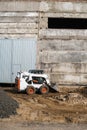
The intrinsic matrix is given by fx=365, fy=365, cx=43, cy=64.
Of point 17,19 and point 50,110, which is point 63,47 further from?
point 50,110

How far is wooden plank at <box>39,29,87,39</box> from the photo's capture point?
28.9m

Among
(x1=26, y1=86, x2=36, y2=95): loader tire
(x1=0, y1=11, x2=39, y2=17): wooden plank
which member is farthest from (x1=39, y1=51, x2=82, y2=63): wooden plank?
(x1=26, y1=86, x2=36, y2=95): loader tire

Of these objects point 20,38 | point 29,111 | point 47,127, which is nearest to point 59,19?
point 20,38

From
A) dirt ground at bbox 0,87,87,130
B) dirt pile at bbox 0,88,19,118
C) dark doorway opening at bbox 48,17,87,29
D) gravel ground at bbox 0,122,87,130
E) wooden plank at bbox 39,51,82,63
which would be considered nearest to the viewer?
gravel ground at bbox 0,122,87,130

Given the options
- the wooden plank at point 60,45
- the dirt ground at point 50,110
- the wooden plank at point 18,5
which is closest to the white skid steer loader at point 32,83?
the dirt ground at point 50,110

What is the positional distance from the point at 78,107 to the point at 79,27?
1350cm

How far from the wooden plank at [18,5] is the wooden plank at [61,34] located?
201 cm

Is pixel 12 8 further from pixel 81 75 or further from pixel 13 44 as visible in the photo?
pixel 81 75

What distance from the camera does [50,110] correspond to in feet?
61.9

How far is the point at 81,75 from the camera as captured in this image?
94.1 feet

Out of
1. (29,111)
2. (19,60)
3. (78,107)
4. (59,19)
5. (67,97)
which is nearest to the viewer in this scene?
(29,111)

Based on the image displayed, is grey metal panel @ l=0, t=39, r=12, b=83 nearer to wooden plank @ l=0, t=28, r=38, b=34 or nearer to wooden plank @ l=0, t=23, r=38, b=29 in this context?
wooden plank @ l=0, t=28, r=38, b=34

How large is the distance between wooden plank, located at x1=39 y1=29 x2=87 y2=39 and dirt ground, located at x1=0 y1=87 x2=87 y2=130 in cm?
460

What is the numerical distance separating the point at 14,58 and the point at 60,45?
3.77 meters
